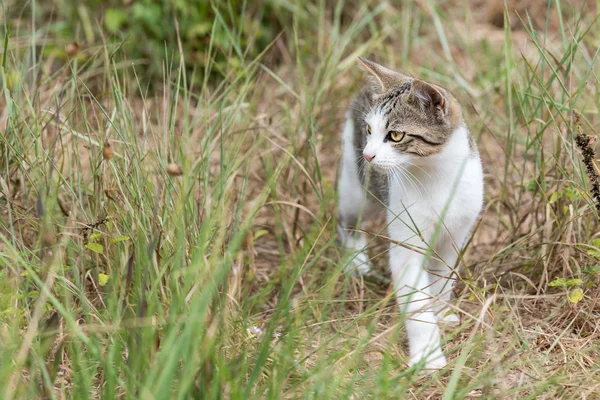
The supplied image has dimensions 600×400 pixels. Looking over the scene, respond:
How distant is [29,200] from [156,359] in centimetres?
147

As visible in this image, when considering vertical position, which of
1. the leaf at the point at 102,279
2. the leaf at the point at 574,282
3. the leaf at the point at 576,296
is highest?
the leaf at the point at 574,282

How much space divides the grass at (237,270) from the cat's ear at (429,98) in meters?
0.49

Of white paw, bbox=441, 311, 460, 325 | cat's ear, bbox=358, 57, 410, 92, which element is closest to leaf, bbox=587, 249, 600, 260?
white paw, bbox=441, 311, 460, 325

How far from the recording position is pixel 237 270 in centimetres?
288

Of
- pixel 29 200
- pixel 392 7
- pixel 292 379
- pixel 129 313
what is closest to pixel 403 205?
pixel 292 379

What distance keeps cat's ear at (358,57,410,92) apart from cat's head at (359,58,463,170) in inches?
8.8

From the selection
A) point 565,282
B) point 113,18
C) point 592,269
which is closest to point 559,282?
point 565,282

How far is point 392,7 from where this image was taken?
18.0ft

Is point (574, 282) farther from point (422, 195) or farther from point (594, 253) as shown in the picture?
point (422, 195)

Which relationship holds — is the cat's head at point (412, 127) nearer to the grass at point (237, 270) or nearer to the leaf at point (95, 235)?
the grass at point (237, 270)

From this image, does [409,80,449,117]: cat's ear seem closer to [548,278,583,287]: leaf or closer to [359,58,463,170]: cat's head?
[359,58,463,170]: cat's head

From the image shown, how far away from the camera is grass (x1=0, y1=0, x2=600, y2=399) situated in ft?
6.91

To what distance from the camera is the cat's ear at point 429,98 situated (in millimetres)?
2711

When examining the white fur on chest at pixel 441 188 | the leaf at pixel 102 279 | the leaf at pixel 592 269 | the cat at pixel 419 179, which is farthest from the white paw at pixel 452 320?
the leaf at pixel 102 279
